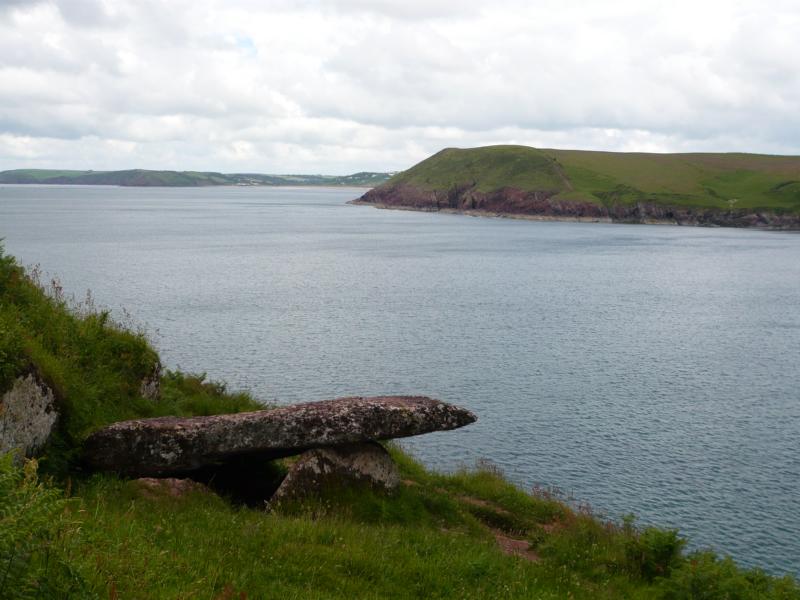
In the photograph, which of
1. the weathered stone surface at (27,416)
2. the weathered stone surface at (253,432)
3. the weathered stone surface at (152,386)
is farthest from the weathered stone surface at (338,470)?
the weathered stone surface at (152,386)

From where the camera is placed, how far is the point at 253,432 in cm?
1562

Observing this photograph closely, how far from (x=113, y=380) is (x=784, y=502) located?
78.6 feet

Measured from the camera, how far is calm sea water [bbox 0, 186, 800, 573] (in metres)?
28.2

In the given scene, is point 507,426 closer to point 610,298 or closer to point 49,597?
point 49,597

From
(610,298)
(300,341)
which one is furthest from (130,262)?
(610,298)

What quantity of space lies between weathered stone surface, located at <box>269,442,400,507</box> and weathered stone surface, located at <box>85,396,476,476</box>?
30 cm

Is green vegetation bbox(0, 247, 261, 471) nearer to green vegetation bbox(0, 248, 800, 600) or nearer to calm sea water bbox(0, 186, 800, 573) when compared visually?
green vegetation bbox(0, 248, 800, 600)

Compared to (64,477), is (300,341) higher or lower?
lower

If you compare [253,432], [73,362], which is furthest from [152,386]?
[253,432]

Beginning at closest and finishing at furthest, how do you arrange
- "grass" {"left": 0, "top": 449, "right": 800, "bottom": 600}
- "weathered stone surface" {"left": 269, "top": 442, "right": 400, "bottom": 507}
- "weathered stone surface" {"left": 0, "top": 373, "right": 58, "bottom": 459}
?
"grass" {"left": 0, "top": 449, "right": 800, "bottom": 600} → "weathered stone surface" {"left": 0, "top": 373, "right": 58, "bottom": 459} → "weathered stone surface" {"left": 269, "top": 442, "right": 400, "bottom": 507}

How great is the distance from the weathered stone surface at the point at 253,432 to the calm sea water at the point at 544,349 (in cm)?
1196

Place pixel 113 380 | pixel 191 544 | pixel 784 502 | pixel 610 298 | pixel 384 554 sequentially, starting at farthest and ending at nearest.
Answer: pixel 610 298 < pixel 784 502 < pixel 113 380 < pixel 384 554 < pixel 191 544

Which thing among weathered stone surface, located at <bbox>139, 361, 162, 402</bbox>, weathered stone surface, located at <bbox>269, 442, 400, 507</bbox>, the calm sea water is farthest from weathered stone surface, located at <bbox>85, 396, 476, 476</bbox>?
the calm sea water

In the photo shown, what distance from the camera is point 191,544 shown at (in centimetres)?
1088
